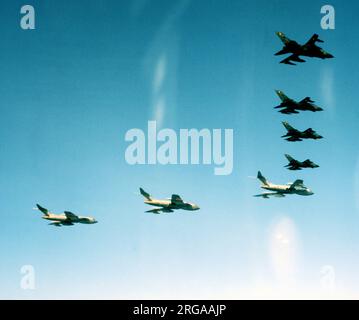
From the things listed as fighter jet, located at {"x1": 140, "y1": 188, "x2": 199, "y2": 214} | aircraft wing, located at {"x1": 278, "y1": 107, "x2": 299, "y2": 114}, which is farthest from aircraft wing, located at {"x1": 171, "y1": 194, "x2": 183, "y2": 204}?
aircraft wing, located at {"x1": 278, "y1": 107, "x2": 299, "y2": 114}

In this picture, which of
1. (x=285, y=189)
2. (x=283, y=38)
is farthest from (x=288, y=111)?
(x=285, y=189)

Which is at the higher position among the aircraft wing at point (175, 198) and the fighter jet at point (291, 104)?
the fighter jet at point (291, 104)

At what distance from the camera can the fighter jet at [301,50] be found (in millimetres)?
50594

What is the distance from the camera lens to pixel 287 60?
52.1 metres

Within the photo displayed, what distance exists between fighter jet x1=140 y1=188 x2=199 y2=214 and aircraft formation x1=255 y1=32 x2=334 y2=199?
11.0 m

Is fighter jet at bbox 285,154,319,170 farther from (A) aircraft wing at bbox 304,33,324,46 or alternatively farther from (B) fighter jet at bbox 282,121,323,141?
(A) aircraft wing at bbox 304,33,324,46

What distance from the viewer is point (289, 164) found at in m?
63.1

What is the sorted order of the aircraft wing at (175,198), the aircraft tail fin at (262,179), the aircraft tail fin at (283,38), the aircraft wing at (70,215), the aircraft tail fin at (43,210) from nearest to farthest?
the aircraft tail fin at (283,38), the aircraft tail fin at (262,179), the aircraft wing at (175,198), the aircraft wing at (70,215), the aircraft tail fin at (43,210)

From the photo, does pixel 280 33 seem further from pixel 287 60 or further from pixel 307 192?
pixel 307 192

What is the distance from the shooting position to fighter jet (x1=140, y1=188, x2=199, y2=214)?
71.4 m

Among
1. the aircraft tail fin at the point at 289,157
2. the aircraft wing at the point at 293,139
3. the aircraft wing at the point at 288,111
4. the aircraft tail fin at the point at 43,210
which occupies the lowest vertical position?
the aircraft tail fin at the point at 43,210

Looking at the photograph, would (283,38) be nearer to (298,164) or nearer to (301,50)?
(301,50)

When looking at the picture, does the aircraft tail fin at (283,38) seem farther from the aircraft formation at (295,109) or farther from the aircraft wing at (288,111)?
the aircraft wing at (288,111)

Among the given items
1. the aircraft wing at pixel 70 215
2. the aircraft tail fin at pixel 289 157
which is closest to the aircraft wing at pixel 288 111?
the aircraft tail fin at pixel 289 157
